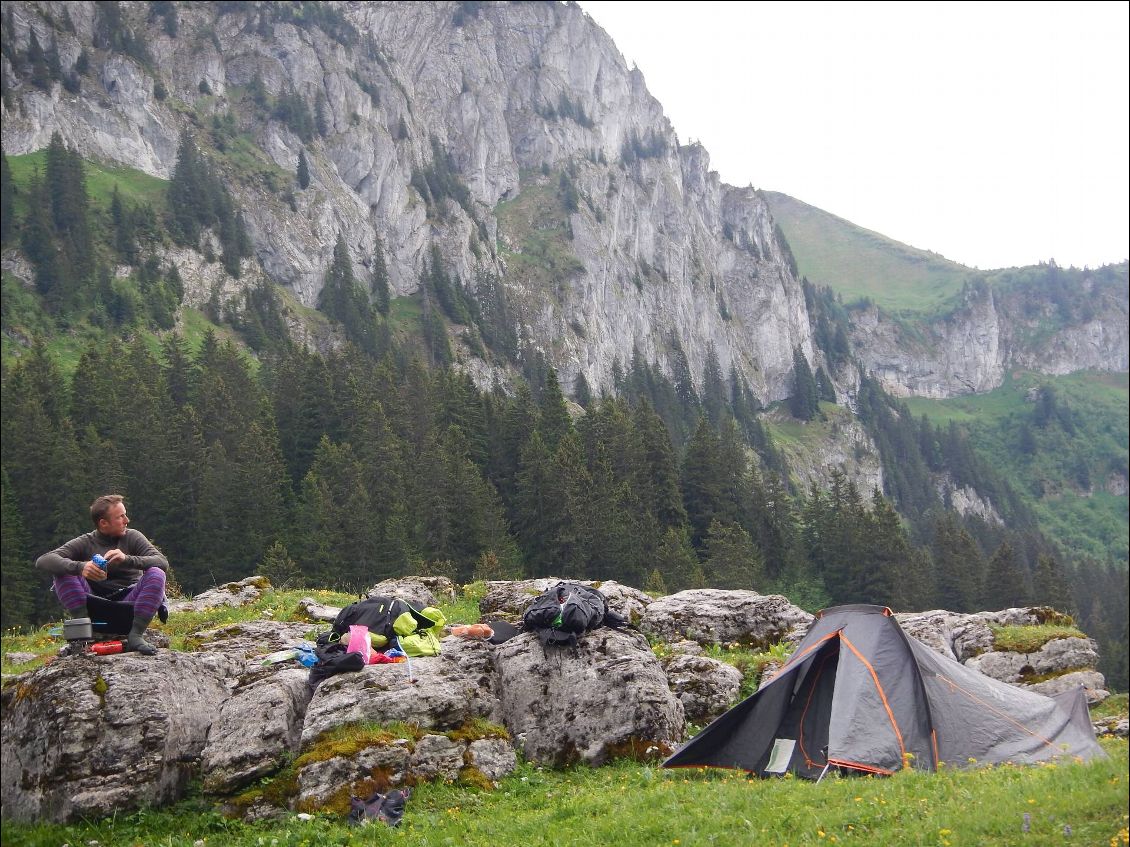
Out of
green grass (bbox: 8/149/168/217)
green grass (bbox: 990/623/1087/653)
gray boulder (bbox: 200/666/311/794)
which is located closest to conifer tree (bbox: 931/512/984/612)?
green grass (bbox: 990/623/1087/653)

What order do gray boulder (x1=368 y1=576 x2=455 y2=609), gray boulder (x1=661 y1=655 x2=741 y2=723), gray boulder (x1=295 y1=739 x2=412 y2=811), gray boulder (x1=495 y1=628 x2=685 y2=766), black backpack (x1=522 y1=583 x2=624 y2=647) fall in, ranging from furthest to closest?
gray boulder (x1=368 y1=576 x2=455 y2=609), gray boulder (x1=661 y1=655 x2=741 y2=723), black backpack (x1=522 y1=583 x2=624 y2=647), gray boulder (x1=495 y1=628 x2=685 y2=766), gray boulder (x1=295 y1=739 x2=412 y2=811)

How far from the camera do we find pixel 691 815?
9.93 metres

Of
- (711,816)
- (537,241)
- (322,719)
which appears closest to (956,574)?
(711,816)

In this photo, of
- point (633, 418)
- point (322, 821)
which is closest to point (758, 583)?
point (633, 418)

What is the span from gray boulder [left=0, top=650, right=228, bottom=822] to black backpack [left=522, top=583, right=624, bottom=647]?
5.82m

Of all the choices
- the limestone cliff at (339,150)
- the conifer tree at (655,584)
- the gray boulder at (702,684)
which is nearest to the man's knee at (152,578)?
A: the gray boulder at (702,684)

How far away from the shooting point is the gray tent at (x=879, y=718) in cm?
1309

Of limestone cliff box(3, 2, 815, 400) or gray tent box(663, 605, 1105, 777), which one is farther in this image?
limestone cliff box(3, 2, 815, 400)

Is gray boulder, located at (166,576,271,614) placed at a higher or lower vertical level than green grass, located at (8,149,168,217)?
lower

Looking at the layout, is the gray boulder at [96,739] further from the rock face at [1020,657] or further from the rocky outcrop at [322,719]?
the rock face at [1020,657]

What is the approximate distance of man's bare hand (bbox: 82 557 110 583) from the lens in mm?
12039

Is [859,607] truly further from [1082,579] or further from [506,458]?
[1082,579]

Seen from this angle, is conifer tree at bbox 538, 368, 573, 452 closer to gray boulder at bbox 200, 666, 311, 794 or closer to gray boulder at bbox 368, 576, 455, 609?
gray boulder at bbox 368, 576, 455, 609

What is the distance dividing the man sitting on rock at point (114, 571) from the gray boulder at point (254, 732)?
171 cm
